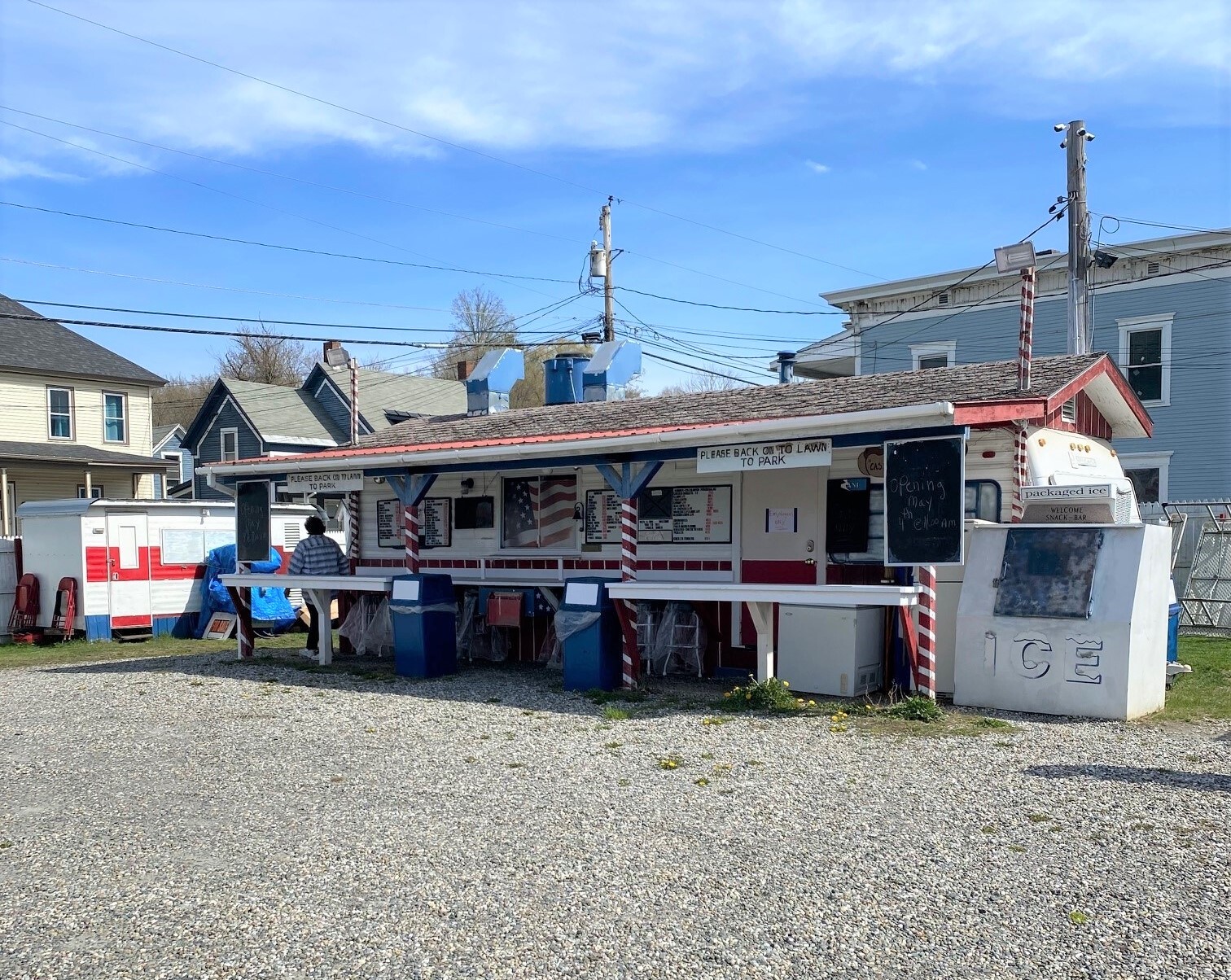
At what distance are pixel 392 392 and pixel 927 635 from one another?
91.7 feet

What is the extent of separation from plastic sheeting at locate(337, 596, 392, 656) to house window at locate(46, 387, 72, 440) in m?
16.6

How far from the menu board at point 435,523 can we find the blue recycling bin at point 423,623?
7.18ft

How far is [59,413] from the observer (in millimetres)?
28797

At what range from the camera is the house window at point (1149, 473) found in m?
21.1

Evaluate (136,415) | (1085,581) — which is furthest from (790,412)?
(136,415)

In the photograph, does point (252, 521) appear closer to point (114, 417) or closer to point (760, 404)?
point (760, 404)

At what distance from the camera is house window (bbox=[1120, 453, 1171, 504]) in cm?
2108

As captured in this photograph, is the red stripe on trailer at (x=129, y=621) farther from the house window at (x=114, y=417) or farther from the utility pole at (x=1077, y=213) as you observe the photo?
the utility pole at (x=1077, y=213)

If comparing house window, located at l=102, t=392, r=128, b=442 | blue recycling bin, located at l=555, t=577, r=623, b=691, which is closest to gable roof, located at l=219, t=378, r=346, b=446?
house window, located at l=102, t=392, r=128, b=442

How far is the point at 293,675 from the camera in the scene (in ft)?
43.5

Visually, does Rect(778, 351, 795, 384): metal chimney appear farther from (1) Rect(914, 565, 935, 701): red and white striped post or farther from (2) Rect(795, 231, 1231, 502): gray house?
(1) Rect(914, 565, 935, 701): red and white striped post

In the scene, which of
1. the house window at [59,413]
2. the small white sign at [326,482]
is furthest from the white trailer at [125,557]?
the house window at [59,413]

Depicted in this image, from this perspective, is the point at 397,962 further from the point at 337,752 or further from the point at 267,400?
the point at 267,400

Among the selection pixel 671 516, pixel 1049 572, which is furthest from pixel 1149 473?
pixel 1049 572
